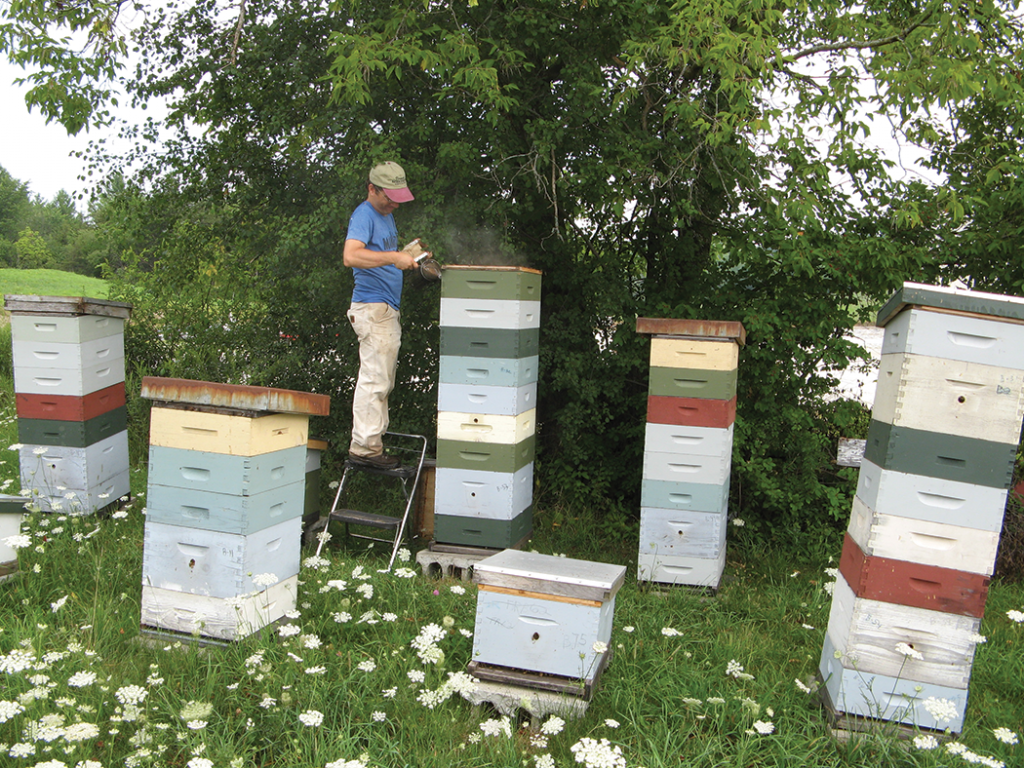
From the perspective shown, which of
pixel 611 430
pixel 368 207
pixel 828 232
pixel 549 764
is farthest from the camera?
pixel 611 430

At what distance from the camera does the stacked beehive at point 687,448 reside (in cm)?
403

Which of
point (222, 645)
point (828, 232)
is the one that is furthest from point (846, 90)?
point (222, 645)

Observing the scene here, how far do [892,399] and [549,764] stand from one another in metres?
1.62

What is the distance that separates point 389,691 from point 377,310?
2.44 meters

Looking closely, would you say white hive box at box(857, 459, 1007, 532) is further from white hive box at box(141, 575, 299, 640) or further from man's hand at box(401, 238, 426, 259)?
man's hand at box(401, 238, 426, 259)

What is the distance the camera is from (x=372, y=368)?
4504 mm

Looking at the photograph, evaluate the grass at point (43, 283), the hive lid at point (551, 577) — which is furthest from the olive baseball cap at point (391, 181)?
the grass at point (43, 283)

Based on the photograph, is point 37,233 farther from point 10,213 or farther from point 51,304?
point 51,304

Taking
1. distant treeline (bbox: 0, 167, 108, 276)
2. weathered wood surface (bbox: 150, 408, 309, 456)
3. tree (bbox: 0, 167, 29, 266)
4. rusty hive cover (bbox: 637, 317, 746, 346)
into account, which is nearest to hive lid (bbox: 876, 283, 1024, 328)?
rusty hive cover (bbox: 637, 317, 746, 346)

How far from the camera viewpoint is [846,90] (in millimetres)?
4133

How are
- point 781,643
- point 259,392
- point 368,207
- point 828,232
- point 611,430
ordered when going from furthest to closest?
point 611,430
point 828,232
point 368,207
point 781,643
point 259,392

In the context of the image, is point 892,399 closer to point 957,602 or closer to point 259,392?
point 957,602

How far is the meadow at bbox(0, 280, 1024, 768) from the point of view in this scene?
2398 mm

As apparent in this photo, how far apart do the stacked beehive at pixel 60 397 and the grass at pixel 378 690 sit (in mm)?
808
